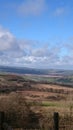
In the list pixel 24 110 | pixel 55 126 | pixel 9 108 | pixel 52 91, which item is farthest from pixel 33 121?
pixel 52 91

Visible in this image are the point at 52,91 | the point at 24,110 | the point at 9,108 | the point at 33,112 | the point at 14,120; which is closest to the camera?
the point at 14,120

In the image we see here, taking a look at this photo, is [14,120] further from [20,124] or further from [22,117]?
[22,117]

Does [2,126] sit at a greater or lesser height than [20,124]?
greater

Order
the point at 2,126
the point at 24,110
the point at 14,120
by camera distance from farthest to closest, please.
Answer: the point at 24,110
the point at 14,120
the point at 2,126

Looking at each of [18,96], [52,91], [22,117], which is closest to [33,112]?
[18,96]

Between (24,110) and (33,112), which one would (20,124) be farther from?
(33,112)

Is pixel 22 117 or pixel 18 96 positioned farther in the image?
pixel 18 96

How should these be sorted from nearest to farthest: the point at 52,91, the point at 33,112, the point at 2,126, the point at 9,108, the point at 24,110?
the point at 2,126
the point at 9,108
the point at 24,110
the point at 33,112
the point at 52,91

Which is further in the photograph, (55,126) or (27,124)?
(27,124)

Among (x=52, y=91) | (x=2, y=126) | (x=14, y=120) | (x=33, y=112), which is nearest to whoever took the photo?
(x=2, y=126)
